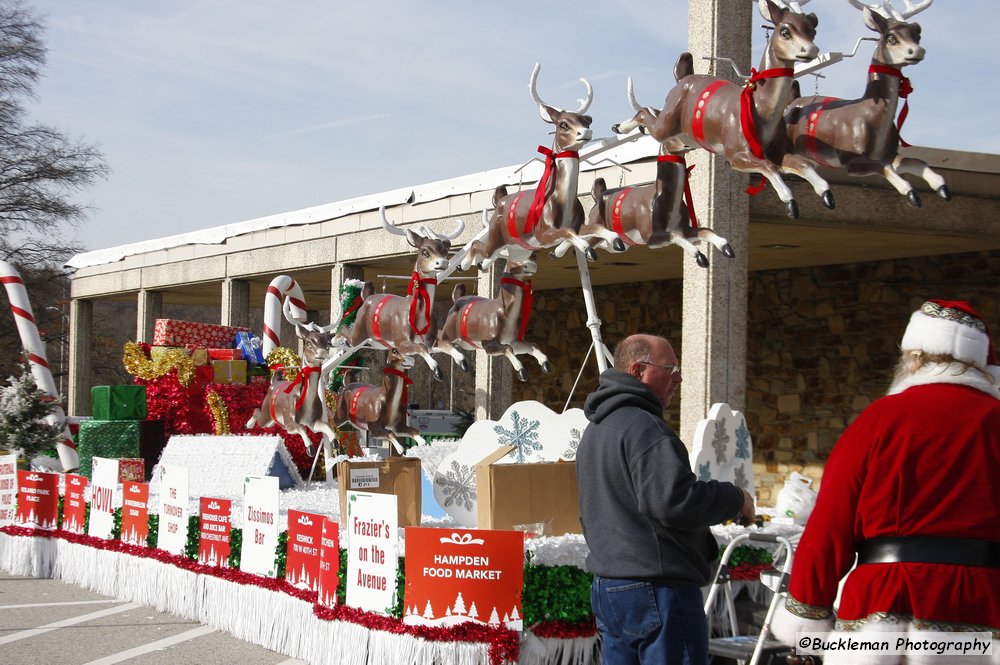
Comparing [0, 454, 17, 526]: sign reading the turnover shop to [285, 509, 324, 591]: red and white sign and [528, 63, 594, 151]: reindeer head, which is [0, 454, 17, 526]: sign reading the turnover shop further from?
[528, 63, 594, 151]: reindeer head

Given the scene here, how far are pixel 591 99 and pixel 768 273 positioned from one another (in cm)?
899

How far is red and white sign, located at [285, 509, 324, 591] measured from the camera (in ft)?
24.3

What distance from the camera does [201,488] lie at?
38.8ft

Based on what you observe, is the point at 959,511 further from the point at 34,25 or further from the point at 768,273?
the point at 34,25

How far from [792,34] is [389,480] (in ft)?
15.1

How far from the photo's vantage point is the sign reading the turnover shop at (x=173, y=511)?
9.16m

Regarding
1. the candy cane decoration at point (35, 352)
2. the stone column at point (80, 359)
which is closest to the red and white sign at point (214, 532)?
the candy cane decoration at point (35, 352)

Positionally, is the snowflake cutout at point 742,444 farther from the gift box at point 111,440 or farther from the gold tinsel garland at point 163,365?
the gold tinsel garland at point 163,365

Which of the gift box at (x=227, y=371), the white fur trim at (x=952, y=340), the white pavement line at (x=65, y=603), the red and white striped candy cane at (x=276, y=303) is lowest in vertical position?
the white pavement line at (x=65, y=603)

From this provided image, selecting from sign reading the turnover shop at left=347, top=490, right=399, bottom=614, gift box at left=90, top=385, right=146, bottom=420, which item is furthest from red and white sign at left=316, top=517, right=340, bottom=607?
gift box at left=90, top=385, right=146, bottom=420

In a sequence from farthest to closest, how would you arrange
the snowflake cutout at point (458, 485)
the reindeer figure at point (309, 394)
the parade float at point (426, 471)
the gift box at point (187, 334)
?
the gift box at point (187, 334) < the reindeer figure at point (309, 394) < the snowflake cutout at point (458, 485) < the parade float at point (426, 471)

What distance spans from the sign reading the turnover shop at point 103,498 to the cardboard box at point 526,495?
4446 millimetres

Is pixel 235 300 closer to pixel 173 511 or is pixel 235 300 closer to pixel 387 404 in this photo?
pixel 387 404

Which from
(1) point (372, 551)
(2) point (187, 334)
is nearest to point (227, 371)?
(2) point (187, 334)
